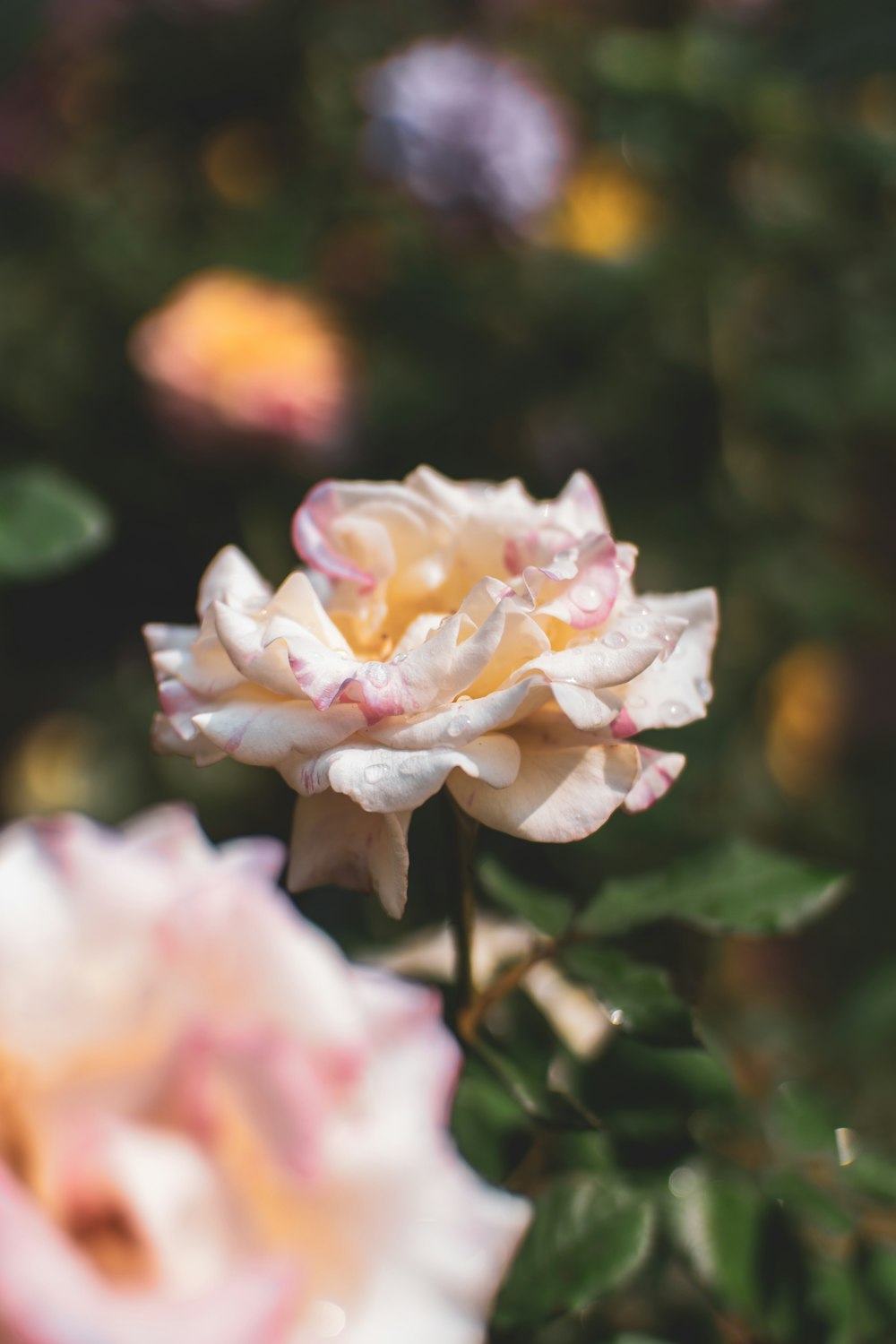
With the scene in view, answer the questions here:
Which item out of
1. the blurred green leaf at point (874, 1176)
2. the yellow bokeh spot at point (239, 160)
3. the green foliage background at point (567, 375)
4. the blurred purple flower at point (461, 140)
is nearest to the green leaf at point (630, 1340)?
the blurred green leaf at point (874, 1176)

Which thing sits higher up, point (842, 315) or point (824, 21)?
point (824, 21)

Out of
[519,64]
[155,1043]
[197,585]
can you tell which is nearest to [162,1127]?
[155,1043]

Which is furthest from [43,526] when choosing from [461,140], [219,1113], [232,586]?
[461,140]

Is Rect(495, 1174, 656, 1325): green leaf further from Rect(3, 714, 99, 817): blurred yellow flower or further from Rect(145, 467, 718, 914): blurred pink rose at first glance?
Rect(3, 714, 99, 817): blurred yellow flower

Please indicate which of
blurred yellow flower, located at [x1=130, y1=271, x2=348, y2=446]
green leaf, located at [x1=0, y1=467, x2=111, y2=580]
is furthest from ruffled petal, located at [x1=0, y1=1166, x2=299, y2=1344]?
blurred yellow flower, located at [x1=130, y1=271, x2=348, y2=446]

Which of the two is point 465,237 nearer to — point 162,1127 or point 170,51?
point 170,51
